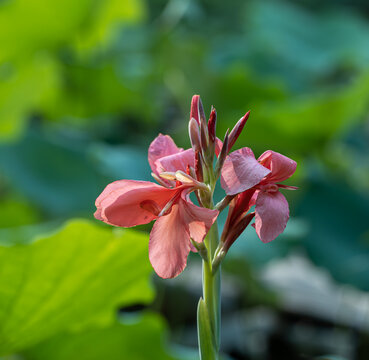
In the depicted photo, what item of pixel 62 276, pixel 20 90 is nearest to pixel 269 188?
pixel 62 276

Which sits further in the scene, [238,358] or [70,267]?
[238,358]

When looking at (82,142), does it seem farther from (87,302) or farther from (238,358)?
(87,302)

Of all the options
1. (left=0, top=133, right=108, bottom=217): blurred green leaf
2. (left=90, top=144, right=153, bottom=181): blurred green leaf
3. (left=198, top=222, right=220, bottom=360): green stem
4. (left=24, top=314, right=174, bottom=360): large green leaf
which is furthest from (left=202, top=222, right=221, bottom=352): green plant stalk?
(left=0, top=133, right=108, bottom=217): blurred green leaf

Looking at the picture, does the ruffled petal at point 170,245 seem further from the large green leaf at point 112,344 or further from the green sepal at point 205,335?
the large green leaf at point 112,344

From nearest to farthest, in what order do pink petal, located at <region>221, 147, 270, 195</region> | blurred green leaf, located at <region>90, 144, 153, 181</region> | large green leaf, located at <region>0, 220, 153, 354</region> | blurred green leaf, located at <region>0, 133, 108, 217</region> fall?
pink petal, located at <region>221, 147, 270, 195</region> < large green leaf, located at <region>0, 220, 153, 354</region> < blurred green leaf, located at <region>90, 144, 153, 181</region> < blurred green leaf, located at <region>0, 133, 108, 217</region>

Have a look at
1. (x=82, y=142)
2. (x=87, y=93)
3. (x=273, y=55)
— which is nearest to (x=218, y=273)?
(x=82, y=142)

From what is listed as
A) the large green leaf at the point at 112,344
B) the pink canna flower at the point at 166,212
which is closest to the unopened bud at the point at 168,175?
the pink canna flower at the point at 166,212

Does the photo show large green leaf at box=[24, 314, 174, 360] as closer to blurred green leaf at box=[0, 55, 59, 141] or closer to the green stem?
the green stem
